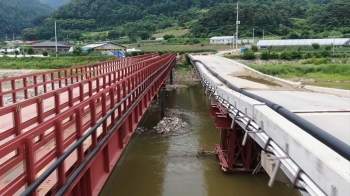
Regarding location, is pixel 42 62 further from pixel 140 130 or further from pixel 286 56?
pixel 140 130

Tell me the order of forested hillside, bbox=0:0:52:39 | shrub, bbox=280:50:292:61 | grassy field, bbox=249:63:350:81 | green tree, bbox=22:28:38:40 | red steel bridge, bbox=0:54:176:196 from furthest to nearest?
forested hillside, bbox=0:0:52:39
green tree, bbox=22:28:38:40
shrub, bbox=280:50:292:61
grassy field, bbox=249:63:350:81
red steel bridge, bbox=0:54:176:196

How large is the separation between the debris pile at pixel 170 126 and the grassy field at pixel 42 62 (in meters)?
38.9

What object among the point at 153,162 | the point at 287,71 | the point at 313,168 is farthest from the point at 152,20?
the point at 313,168

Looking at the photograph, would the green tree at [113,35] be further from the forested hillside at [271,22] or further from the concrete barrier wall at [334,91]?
the concrete barrier wall at [334,91]

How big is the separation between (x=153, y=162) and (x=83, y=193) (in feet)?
31.7

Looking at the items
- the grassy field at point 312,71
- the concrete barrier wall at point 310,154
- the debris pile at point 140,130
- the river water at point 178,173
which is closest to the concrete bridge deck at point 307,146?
the concrete barrier wall at point 310,154

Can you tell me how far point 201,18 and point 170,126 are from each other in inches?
4573

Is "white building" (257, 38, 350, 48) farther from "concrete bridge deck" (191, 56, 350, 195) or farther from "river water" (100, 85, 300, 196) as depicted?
"concrete bridge deck" (191, 56, 350, 195)

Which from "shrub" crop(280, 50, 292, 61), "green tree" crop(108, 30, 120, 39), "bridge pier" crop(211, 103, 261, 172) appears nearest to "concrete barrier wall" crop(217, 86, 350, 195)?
"bridge pier" crop(211, 103, 261, 172)

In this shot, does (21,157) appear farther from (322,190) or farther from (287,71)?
(287,71)

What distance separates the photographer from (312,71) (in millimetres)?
47094

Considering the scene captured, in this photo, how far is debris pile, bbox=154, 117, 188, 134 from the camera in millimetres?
20047

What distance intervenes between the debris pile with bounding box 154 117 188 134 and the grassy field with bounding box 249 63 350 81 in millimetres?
25807

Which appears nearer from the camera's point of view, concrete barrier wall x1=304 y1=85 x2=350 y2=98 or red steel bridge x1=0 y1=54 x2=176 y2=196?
red steel bridge x1=0 y1=54 x2=176 y2=196
